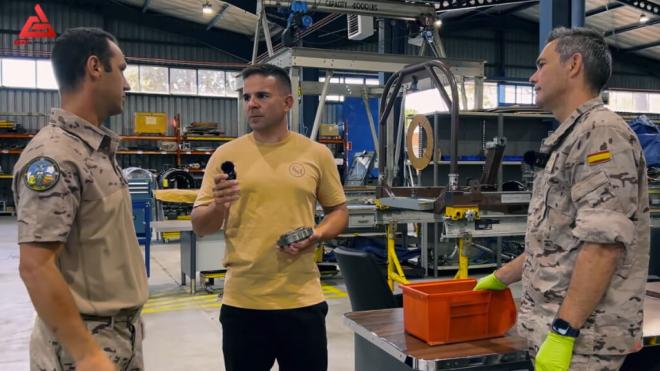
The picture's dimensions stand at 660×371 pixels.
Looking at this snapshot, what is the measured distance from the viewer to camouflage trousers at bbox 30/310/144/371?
4.49ft

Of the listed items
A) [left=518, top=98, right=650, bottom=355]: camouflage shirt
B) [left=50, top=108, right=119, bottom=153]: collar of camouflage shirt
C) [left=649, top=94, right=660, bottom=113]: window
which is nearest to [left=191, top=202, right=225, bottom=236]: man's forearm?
[left=50, top=108, right=119, bottom=153]: collar of camouflage shirt

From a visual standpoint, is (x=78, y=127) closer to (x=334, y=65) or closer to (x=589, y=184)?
(x=589, y=184)

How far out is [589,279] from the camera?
56.3 inches

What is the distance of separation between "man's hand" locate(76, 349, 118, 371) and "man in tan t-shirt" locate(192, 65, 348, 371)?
74 centimetres

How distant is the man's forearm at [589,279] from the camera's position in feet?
4.68

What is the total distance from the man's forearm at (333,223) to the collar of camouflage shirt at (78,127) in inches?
35.6

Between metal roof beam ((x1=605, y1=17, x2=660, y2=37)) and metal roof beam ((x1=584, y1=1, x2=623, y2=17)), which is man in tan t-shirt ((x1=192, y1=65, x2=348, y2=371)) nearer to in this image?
metal roof beam ((x1=584, y1=1, x2=623, y2=17))

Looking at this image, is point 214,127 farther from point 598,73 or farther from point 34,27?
point 598,73

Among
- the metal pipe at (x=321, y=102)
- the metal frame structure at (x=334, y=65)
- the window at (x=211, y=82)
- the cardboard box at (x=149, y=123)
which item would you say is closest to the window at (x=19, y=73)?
the cardboard box at (x=149, y=123)

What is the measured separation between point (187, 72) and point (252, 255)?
50.2ft

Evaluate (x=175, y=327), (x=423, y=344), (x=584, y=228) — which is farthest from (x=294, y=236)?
(x=175, y=327)

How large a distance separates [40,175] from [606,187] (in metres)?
1.33

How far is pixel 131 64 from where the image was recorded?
622 inches

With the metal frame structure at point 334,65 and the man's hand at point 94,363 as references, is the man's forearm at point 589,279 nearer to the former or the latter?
the man's hand at point 94,363
